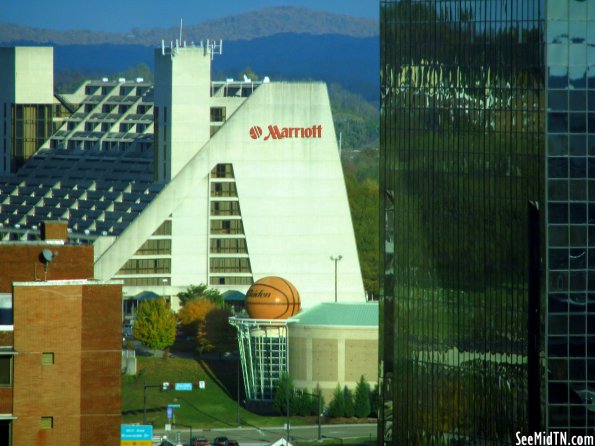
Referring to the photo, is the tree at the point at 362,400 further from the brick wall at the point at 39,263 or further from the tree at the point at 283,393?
the brick wall at the point at 39,263

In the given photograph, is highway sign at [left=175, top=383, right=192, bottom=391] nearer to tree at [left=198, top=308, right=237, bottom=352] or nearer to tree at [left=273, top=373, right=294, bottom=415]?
tree at [left=273, top=373, right=294, bottom=415]

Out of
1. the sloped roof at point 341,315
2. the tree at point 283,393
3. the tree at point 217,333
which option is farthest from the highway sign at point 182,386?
the tree at point 217,333

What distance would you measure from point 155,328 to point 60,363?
119016 mm

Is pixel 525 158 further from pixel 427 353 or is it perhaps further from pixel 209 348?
pixel 209 348

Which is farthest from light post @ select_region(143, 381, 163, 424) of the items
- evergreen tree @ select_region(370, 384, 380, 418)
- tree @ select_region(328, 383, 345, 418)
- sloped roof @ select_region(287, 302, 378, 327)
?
evergreen tree @ select_region(370, 384, 380, 418)

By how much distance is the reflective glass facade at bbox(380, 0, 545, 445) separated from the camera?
104 m

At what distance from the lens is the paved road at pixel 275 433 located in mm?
153250

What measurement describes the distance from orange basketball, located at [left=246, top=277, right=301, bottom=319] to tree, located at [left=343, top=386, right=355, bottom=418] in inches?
455

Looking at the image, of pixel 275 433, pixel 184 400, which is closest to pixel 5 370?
pixel 275 433

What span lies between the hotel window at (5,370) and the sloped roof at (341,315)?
9739cm

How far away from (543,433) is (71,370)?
35239 millimetres

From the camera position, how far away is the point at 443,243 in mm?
112438

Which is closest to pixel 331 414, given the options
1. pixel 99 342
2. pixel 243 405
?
pixel 243 405

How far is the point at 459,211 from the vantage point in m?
111
